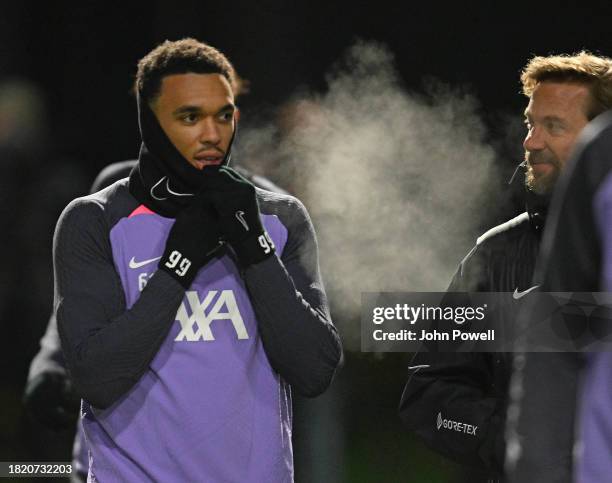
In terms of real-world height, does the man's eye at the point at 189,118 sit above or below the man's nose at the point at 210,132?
above

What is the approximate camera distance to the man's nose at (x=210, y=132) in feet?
6.73

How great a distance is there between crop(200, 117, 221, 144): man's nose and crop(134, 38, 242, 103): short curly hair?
0.11 m

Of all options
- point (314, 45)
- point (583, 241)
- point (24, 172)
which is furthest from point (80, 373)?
point (24, 172)

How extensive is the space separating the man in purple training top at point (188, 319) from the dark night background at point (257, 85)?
1140 mm

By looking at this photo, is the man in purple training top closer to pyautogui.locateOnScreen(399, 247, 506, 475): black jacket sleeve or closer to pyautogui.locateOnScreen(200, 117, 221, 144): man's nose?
pyautogui.locateOnScreen(200, 117, 221, 144): man's nose

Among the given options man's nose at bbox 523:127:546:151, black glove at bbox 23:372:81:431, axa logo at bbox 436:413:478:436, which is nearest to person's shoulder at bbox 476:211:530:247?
man's nose at bbox 523:127:546:151

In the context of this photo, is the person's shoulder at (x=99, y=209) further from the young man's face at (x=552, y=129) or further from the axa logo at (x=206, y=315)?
the young man's face at (x=552, y=129)

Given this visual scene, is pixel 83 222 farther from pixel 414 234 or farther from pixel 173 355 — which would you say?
pixel 414 234

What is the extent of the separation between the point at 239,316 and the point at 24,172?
198 cm

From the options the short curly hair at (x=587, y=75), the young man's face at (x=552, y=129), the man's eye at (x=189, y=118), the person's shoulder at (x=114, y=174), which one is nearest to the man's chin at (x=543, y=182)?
the young man's face at (x=552, y=129)

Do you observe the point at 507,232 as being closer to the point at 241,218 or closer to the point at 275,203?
the point at 275,203

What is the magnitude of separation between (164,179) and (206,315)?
10.9 inches

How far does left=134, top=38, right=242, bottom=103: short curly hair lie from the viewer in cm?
210

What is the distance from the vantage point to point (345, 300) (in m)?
3.23
